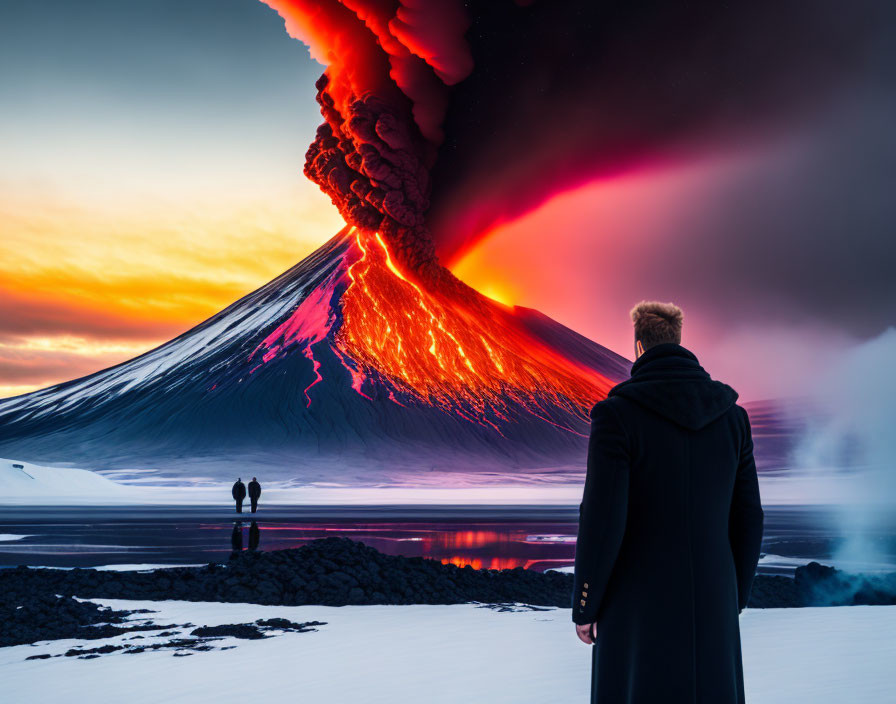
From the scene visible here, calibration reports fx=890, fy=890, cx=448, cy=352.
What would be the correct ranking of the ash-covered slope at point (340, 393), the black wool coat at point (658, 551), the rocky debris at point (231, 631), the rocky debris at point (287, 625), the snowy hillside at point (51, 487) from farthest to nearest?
the ash-covered slope at point (340, 393), the snowy hillside at point (51, 487), the rocky debris at point (287, 625), the rocky debris at point (231, 631), the black wool coat at point (658, 551)

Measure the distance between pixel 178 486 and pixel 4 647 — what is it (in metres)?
68.9

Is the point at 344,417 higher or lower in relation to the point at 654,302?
higher

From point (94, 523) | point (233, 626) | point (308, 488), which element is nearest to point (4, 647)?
point (233, 626)

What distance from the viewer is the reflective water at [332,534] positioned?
18.6m

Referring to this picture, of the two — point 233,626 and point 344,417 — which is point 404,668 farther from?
point 344,417

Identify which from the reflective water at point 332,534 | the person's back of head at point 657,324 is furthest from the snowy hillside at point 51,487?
the person's back of head at point 657,324

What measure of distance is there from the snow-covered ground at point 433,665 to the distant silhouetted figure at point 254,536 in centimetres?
966

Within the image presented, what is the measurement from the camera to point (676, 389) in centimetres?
386

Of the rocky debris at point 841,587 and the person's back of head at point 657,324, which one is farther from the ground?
the person's back of head at point 657,324

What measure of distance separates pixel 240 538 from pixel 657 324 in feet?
67.4

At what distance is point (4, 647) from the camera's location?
9.63 m

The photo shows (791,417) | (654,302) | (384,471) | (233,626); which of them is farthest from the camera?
(791,417)

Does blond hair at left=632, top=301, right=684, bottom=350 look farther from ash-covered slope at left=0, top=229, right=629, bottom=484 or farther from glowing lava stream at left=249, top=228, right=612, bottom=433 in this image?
glowing lava stream at left=249, top=228, right=612, bottom=433

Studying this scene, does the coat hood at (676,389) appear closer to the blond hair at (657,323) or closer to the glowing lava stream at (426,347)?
the blond hair at (657,323)
